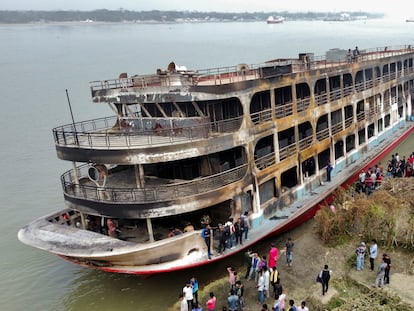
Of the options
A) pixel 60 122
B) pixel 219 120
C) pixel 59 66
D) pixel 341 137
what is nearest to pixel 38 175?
pixel 60 122

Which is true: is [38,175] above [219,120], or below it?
below

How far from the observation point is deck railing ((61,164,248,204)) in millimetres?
14789

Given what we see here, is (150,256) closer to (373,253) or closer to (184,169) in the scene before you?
(184,169)

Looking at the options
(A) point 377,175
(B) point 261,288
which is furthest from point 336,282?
(A) point 377,175

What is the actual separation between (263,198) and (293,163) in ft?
8.77

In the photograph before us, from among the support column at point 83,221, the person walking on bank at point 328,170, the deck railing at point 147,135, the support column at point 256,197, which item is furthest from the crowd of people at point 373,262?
the support column at point 83,221

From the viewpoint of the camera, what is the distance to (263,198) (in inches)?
737

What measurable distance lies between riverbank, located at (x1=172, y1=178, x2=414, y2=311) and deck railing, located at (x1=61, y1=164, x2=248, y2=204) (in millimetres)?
3646

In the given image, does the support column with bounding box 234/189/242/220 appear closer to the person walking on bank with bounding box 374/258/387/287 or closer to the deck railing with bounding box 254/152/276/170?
the deck railing with bounding box 254/152/276/170

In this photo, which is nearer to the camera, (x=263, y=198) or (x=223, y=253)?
(x=223, y=253)

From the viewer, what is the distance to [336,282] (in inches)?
576

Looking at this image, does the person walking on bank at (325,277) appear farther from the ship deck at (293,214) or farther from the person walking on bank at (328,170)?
the person walking on bank at (328,170)

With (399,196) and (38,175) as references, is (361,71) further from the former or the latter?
(38,175)

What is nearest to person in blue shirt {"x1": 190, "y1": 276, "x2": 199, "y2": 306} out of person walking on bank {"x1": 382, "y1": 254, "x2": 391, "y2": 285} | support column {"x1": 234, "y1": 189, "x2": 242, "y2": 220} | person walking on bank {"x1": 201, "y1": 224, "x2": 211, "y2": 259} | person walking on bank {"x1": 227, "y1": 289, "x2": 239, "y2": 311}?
person walking on bank {"x1": 227, "y1": 289, "x2": 239, "y2": 311}
